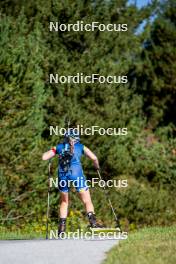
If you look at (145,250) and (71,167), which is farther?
(71,167)

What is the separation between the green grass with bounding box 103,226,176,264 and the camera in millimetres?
8750

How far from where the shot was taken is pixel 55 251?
9.95 m

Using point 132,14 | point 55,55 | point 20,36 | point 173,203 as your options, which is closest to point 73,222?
point 20,36

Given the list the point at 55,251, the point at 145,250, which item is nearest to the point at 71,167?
the point at 55,251

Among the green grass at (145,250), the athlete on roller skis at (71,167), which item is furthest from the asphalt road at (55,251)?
the athlete on roller skis at (71,167)

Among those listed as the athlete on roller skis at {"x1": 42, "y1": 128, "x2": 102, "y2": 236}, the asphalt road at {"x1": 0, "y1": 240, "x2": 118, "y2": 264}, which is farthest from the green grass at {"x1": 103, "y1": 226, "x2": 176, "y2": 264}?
the athlete on roller skis at {"x1": 42, "y1": 128, "x2": 102, "y2": 236}

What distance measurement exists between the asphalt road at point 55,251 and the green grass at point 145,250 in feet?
0.70

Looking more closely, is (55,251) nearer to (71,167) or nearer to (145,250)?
(145,250)

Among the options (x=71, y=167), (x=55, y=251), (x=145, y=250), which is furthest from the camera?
(x=71, y=167)

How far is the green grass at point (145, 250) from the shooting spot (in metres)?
8.75

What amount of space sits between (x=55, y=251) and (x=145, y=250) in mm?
1225

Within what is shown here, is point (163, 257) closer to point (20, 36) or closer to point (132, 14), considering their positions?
point (20, 36)

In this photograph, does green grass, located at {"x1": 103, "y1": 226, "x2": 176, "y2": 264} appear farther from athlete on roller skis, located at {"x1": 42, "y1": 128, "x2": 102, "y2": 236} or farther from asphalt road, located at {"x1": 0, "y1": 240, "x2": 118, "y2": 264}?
athlete on roller skis, located at {"x1": 42, "y1": 128, "x2": 102, "y2": 236}

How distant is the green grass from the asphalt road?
0.21m
